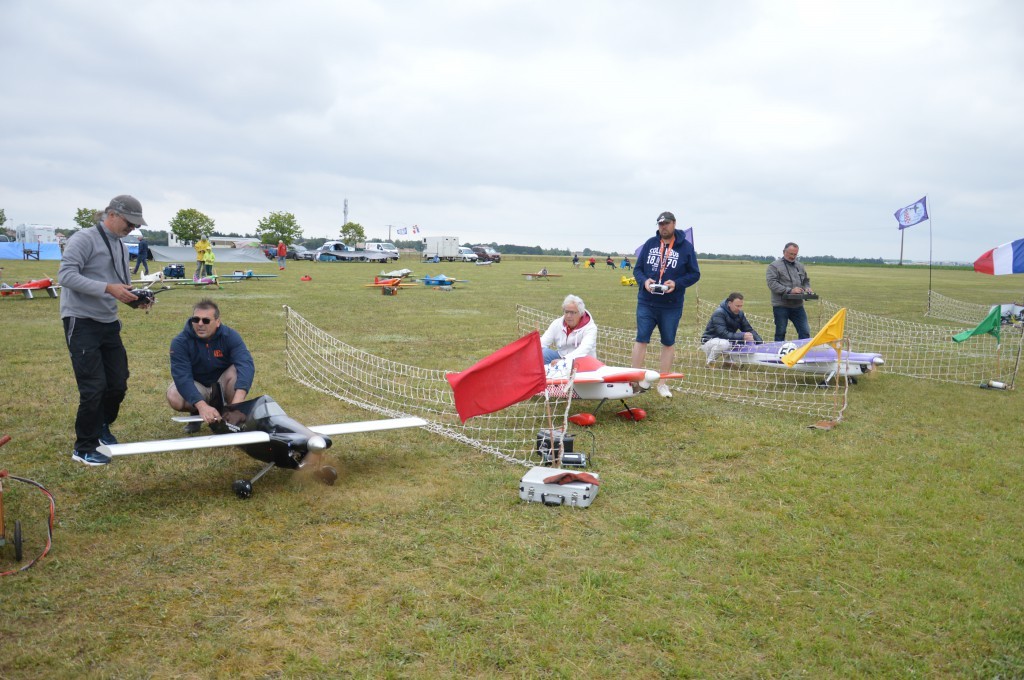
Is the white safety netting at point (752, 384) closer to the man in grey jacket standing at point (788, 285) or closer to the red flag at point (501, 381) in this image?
the man in grey jacket standing at point (788, 285)

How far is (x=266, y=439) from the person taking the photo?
15.4ft

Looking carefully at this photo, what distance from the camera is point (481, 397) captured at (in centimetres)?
502

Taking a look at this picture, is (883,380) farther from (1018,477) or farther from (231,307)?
(231,307)

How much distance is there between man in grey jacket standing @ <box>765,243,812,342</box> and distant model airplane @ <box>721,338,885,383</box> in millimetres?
1084

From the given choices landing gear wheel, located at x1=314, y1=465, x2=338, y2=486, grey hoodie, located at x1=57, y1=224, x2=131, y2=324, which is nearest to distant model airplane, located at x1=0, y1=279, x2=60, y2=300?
grey hoodie, located at x1=57, y1=224, x2=131, y2=324

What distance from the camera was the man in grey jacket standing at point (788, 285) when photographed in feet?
33.2

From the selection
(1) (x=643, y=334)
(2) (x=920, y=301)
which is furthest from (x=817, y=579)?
(2) (x=920, y=301)

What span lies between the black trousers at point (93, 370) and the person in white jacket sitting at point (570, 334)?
4254 millimetres

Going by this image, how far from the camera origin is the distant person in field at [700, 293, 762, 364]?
10.1m

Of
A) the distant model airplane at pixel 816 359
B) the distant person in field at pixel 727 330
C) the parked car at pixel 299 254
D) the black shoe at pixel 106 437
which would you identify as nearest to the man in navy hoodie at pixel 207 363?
the black shoe at pixel 106 437

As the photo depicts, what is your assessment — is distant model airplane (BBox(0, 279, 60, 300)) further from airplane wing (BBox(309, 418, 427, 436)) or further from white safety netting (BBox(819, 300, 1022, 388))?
white safety netting (BBox(819, 300, 1022, 388))

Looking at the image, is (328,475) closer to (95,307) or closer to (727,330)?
(95,307)

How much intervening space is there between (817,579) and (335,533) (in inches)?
119

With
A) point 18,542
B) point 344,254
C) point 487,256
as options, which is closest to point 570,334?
point 18,542
